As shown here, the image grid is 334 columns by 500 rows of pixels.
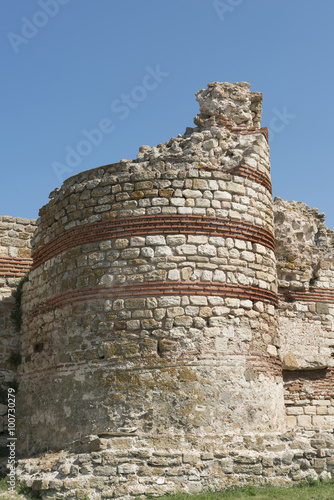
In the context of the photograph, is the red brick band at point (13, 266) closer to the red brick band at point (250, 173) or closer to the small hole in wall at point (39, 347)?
the small hole in wall at point (39, 347)

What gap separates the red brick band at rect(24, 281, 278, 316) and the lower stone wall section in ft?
6.03

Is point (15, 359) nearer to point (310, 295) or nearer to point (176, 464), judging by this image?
point (176, 464)

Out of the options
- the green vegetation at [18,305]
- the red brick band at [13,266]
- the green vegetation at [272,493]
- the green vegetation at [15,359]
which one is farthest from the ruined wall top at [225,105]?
the green vegetation at [272,493]

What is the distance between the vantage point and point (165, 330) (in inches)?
307

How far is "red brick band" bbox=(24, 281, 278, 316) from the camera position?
7.92 meters

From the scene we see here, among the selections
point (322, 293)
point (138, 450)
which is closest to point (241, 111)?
point (322, 293)

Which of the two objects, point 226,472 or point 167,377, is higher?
point 167,377

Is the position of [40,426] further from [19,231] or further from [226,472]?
[19,231]

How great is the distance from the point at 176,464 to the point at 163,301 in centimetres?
205

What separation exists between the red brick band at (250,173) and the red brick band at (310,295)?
2.46 m

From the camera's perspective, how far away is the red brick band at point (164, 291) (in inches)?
312

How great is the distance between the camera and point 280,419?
8305 millimetres

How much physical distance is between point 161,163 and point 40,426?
425 cm

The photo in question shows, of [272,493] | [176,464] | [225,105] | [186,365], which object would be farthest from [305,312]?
[176,464]
